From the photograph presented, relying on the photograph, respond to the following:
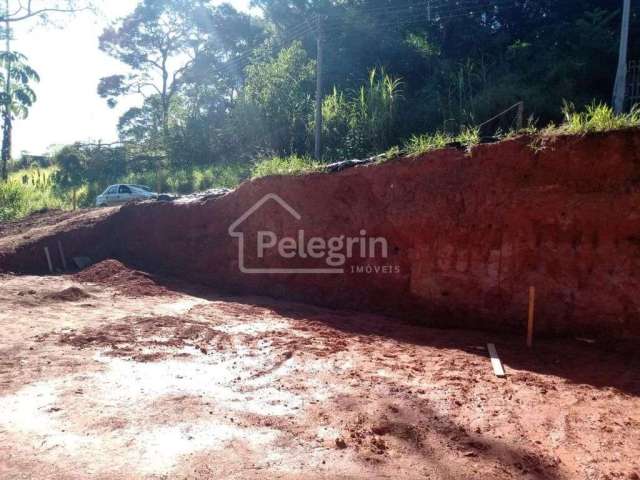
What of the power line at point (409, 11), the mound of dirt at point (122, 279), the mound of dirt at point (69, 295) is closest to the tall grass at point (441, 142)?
the mound of dirt at point (122, 279)

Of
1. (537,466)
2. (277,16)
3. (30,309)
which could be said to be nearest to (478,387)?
(537,466)

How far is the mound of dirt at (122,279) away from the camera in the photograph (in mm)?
9008

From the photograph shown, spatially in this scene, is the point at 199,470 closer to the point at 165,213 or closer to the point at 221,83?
the point at 165,213

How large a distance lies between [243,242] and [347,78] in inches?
361

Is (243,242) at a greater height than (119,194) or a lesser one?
lesser

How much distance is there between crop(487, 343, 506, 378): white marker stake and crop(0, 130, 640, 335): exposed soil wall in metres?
0.81

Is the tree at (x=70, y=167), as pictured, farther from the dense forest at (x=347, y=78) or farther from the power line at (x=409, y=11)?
the power line at (x=409, y=11)

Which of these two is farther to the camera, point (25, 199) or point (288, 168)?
point (25, 199)

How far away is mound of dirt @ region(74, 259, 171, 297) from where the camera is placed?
355 inches

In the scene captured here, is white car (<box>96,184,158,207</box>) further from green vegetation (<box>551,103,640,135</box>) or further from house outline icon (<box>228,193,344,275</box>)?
green vegetation (<box>551,103,640,135</box>)

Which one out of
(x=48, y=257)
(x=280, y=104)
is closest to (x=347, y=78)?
(x=280, y=104)

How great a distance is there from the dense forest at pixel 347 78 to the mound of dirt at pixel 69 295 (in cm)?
502

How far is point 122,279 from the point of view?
9711 millimetres

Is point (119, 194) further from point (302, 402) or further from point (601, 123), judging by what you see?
point (601, 123)
